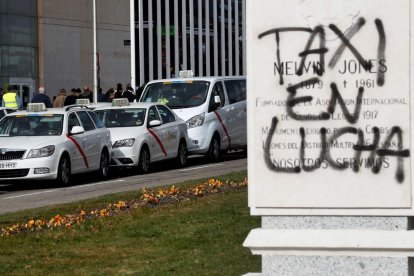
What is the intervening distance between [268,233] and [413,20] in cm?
153

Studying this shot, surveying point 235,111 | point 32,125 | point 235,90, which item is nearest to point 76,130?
point 32,125

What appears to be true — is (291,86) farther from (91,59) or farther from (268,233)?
(91,59)

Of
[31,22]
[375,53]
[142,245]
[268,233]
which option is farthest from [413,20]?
[31,22]

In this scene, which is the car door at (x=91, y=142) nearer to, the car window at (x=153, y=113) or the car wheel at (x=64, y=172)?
the car wheel at (x=64, y=172)

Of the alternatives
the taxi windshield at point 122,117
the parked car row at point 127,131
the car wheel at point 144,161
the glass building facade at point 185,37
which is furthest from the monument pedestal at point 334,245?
the glass building facade at point 185,37

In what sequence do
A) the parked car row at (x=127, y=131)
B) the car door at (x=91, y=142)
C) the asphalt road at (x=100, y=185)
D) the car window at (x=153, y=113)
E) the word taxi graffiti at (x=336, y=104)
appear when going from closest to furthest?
1. the word taxi graffiti at (x=336, y=104)
2. the asphalt road at (x=100, y=185)
3. the parked car row at (x=127, y=131)
4. the car door at (x=91, y=142)
5. the car window at (x=153, y=113)

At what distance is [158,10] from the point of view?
81.9 metres

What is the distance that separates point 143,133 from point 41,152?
3827mm

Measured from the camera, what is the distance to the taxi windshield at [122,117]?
27703mm

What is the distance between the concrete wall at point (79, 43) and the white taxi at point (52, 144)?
34438 millimetres

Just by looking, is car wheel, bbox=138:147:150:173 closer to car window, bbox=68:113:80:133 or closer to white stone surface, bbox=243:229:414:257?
car window, bbox=68:113:80:133

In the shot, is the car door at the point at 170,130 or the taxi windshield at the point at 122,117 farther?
the car door at the point at 170,130

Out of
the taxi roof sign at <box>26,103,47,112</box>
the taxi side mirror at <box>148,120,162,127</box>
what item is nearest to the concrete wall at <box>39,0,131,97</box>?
the taxi side mirror at <box>148,120,162,127</box>

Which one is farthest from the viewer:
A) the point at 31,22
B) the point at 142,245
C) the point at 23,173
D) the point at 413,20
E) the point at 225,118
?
the point at 31,22
